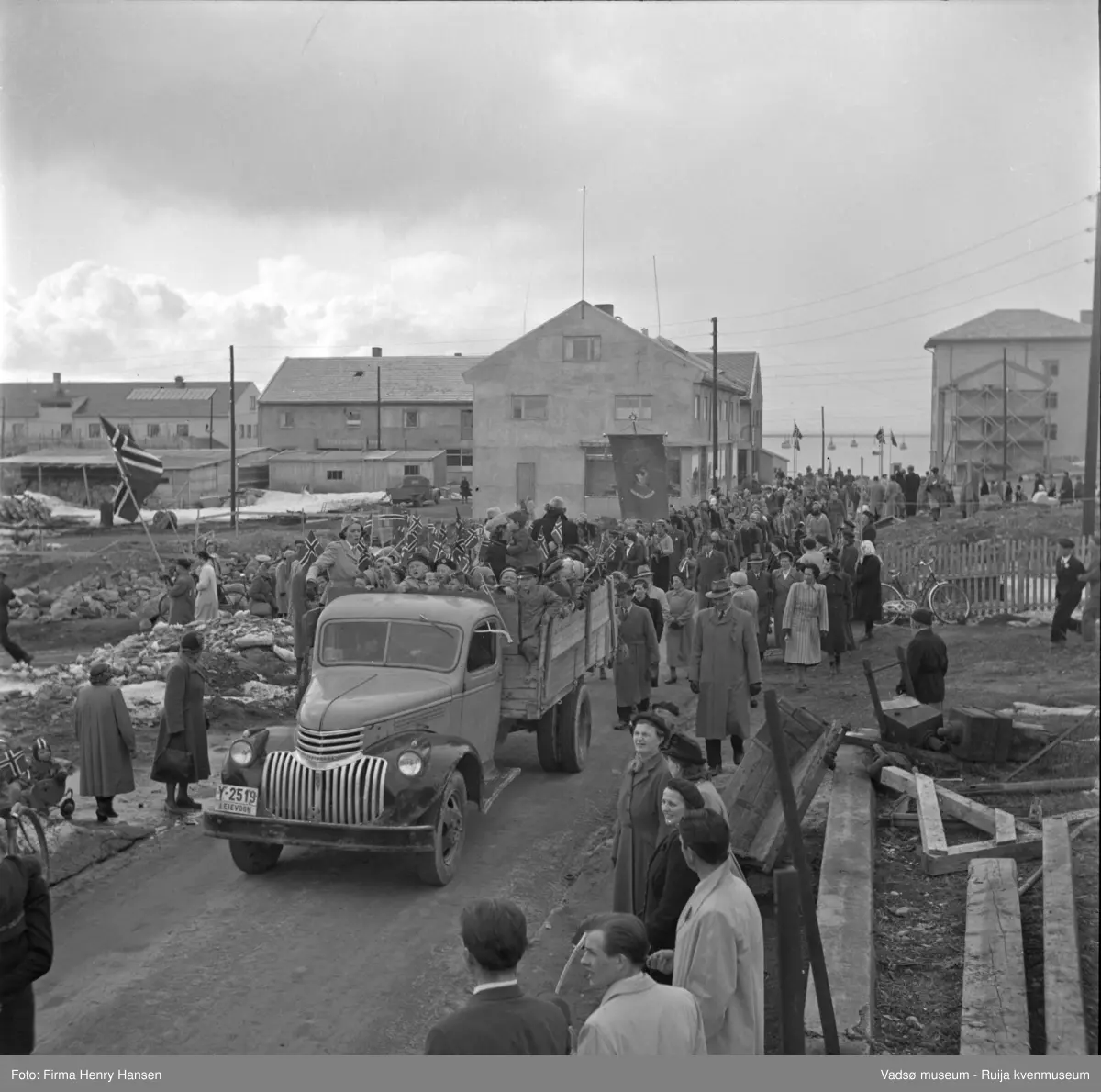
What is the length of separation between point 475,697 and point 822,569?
6.90 metres

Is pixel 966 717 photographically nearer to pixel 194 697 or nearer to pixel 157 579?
pixel 194 697

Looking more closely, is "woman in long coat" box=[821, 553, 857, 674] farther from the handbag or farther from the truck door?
the handbag

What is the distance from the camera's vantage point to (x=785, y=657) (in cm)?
1416

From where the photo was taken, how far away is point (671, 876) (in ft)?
16.7

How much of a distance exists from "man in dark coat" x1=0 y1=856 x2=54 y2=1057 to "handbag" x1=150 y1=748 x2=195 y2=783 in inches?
187

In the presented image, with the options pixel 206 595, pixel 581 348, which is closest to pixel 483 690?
pixel 206 595

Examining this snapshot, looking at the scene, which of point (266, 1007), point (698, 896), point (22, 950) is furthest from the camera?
point (266, 1007)

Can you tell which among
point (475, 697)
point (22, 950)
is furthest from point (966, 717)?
point (22, 950)

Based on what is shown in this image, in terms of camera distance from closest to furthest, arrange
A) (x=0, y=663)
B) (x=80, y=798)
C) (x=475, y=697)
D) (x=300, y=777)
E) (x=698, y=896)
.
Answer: (x=698, y=896), (x=300, y=777), (x=475, y=697), (x=80, y=798), (x=0, y=663)

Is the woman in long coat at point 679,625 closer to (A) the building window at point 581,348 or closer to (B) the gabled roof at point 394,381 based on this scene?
(B) the gabled roof at point 394,381

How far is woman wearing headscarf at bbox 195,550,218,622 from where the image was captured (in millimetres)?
17531

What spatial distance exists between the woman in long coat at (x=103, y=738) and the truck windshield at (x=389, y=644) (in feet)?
5.71

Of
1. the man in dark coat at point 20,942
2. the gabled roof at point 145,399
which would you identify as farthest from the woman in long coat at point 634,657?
the gabled roof at point 145,399

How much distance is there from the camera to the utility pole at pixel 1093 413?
4.68 meters
